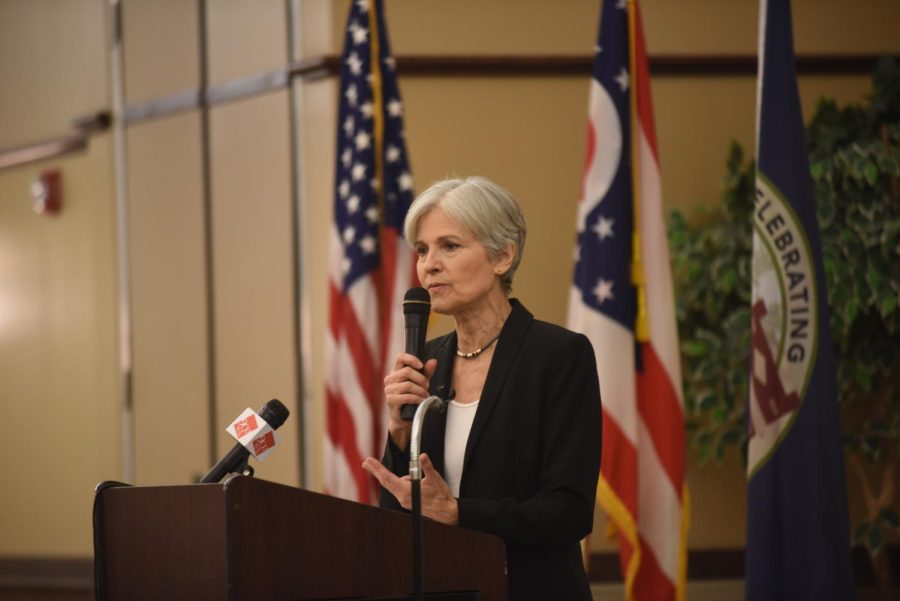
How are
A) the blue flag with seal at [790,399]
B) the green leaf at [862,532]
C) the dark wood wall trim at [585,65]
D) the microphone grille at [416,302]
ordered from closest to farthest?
the microphone grille at [416,302] < the blue flag with seal at [790,399] < the green leaf at [862,532] < the dark wood wall trim at [585,65]

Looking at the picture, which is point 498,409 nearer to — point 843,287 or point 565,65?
point 843,287

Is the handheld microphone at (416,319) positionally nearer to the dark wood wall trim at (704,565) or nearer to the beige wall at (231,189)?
the beige wall at (231,189)

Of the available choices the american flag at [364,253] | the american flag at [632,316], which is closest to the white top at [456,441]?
the american flag at [632,316]

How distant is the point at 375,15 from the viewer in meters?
5.34

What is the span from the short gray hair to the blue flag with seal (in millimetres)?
1676

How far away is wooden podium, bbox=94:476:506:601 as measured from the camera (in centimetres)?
187

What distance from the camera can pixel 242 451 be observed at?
2105 millimetres

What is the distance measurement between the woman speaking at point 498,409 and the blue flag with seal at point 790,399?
162cm

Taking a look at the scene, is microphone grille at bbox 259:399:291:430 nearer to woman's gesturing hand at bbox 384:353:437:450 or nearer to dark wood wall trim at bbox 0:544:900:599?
woman's gesturing hand at bbox 384:353:437:450

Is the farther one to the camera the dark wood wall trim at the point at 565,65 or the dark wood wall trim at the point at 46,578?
the dark wood wall trim at the point at 46,578

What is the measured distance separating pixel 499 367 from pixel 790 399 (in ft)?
5.62

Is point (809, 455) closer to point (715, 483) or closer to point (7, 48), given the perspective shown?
point (715, 483)

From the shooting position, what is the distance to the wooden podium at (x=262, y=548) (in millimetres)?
1865

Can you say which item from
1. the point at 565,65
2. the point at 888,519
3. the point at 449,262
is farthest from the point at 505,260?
the point at 565,65
